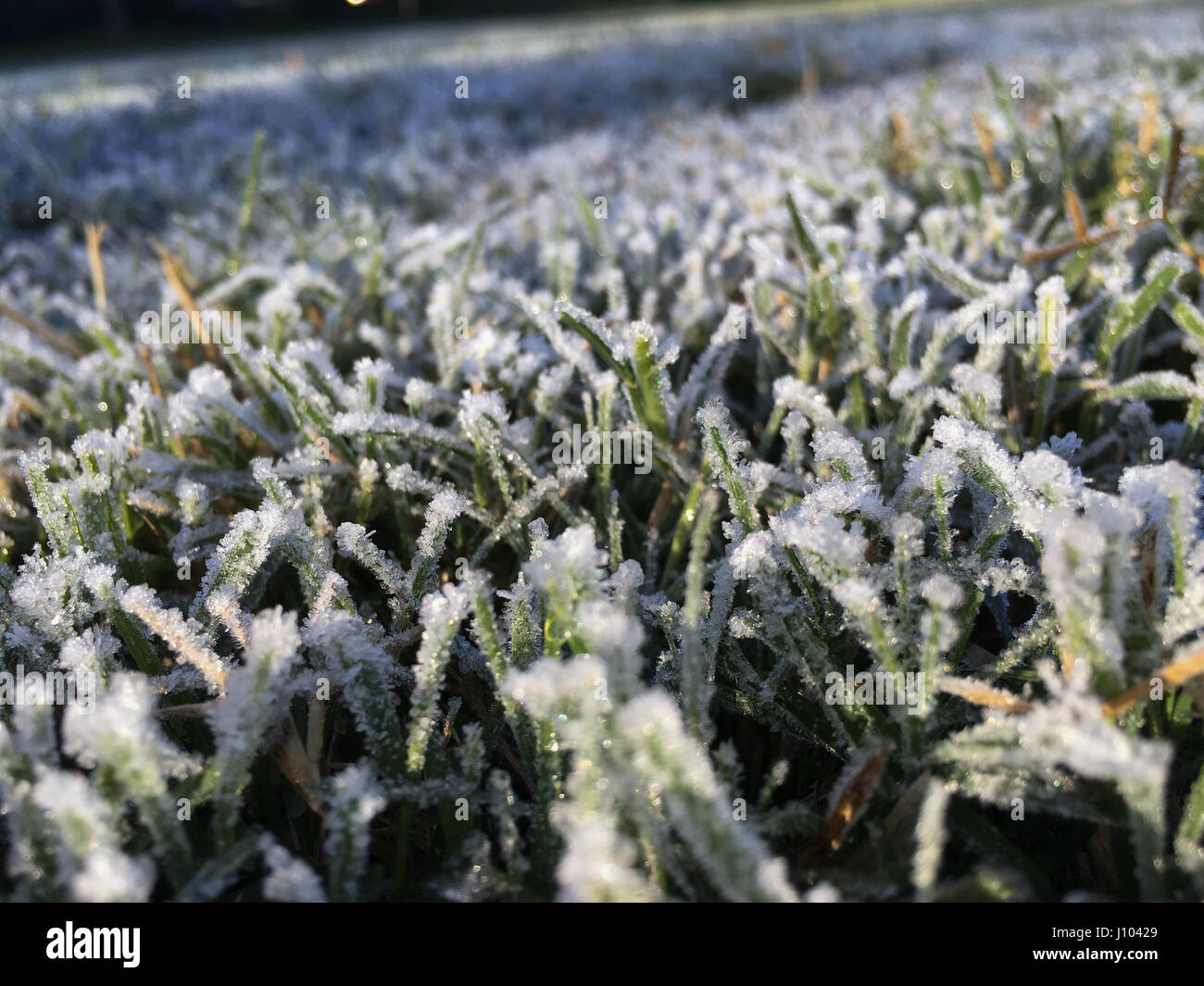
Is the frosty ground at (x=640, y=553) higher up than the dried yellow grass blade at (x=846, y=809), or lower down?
higher up

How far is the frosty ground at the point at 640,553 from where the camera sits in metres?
0.86

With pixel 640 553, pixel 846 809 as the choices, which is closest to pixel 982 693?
pixel 846 809

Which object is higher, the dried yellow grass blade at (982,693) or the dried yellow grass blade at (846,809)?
the dried yellow grass blade at (982,693)

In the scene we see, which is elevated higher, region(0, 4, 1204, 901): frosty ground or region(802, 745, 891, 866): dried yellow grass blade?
region(0, 4, 1204, 901): frosty ground

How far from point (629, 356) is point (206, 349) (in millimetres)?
1056

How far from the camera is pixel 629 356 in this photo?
135 centimetres

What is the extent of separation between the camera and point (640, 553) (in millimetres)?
1366

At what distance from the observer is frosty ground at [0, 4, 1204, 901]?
86cm

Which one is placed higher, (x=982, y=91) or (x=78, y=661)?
(x=982, y=91)

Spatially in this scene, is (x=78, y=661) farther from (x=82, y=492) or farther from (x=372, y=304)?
(x=372, y=304)

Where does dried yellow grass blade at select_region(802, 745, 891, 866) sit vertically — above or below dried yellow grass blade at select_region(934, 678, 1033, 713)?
below
